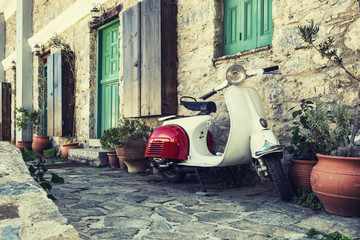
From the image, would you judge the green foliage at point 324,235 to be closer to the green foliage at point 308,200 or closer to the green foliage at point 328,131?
the green foliage at point 308,200

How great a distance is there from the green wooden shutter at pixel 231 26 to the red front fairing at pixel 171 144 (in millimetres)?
1274

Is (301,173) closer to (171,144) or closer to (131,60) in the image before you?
(171,144)

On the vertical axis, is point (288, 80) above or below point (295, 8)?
below

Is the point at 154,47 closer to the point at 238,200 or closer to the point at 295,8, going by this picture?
the point at 295,8

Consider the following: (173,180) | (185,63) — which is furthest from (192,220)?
(185,63)

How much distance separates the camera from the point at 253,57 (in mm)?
3717

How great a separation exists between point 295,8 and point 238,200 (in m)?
1.90

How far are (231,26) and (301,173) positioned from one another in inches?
83.1

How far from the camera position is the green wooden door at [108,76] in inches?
252

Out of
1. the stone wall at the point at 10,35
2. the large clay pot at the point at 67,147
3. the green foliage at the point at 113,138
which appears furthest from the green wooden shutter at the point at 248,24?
the stone wall at the point at 10,35

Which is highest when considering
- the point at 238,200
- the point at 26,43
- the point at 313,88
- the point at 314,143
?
the point at 26,43

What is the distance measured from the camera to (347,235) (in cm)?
198

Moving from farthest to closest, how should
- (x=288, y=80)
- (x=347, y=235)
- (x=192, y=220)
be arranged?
(x=288, y=80), (x=192, y=220), (x=347, y=235)

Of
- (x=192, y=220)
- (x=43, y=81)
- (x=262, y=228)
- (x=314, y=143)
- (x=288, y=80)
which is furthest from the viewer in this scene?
(x=43, y=81)
